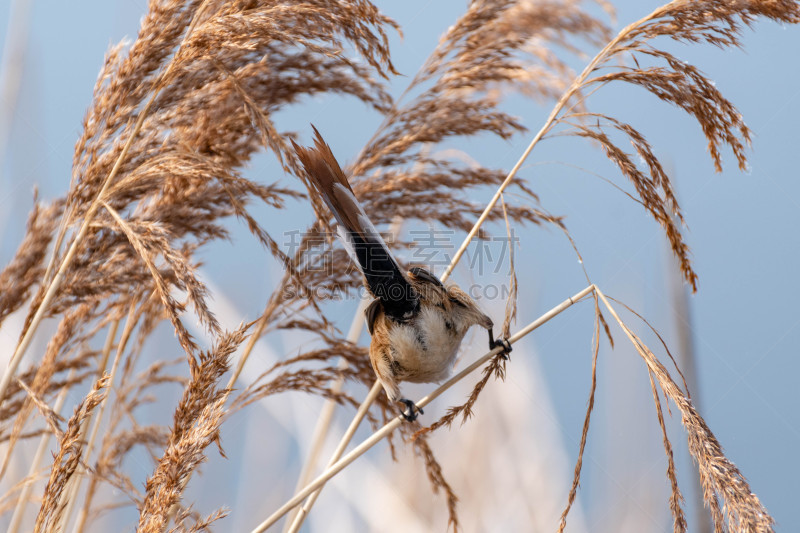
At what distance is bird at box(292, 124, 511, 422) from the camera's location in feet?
3.97

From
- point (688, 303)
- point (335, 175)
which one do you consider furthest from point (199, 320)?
point (688, 303)

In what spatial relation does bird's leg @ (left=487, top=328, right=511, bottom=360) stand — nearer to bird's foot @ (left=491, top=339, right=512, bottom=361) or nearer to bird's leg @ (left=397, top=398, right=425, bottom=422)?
bird's foot @ (left=491, top=339, right=512, bottom=361)

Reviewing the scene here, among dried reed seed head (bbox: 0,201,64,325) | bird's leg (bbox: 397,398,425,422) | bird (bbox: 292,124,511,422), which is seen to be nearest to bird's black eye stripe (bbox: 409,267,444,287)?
bird (bbox: 292,124,511,422)

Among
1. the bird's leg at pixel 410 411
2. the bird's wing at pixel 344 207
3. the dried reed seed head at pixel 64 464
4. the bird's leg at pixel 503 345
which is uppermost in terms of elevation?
the bird's wing at pixel 344 207

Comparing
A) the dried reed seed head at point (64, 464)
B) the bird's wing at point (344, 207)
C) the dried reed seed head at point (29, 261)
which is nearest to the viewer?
the dried reed seed head at point (64, 464)

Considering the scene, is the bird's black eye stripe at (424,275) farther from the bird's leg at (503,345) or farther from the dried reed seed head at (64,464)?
the dried reed seed head at (64,464)

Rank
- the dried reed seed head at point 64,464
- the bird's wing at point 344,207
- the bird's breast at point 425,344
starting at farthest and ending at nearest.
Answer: the bird's breast at point 425,344
the bird's wing at point 344,207
the dried reed seed head at point 64,464

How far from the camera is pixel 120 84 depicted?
4.50 feet

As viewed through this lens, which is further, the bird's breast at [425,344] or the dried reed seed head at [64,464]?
the bird's breast at [425,344]

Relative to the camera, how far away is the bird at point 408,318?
1210mm

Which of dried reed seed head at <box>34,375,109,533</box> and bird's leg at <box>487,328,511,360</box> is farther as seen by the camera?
bird's leg at <box>487,328,511,360</box>

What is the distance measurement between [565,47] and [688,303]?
82cm

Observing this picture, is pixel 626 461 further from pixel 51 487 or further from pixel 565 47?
pixel 51 487

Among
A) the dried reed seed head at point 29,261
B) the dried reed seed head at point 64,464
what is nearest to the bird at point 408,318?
the dried reed seed head at point 64,464
